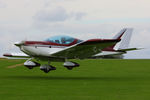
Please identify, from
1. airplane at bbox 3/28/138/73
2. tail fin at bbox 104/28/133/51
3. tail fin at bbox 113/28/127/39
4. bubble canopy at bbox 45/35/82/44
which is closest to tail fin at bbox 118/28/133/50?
tail fin at bbox 104/28/133/51

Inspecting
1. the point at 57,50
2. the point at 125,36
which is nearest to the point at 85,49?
the point at 57,50

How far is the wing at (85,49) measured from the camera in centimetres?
1593

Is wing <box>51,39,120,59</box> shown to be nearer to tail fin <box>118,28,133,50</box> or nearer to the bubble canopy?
the bubble canopy

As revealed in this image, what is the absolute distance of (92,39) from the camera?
15.7 meters

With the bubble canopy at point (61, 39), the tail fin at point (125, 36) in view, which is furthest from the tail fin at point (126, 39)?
the bubble canopy at point (61, 39)

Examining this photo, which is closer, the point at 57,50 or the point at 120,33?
the point at 57,50

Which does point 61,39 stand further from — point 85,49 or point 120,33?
point 120,33

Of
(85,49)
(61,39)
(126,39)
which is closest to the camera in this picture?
(85,49)

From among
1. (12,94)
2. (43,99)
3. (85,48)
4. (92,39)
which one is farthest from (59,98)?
(85,48)

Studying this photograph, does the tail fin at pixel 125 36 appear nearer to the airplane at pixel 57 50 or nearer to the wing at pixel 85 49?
the airplane at pixel 57 50

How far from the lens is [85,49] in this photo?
1730cm

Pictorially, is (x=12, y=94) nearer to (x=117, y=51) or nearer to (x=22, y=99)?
(x=22, y=99)

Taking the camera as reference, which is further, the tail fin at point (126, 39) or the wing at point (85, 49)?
the tail fin at point (126, 39)

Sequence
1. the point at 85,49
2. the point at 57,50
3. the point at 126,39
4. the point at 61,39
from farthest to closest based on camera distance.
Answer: the point at 126,39 < the point at 61,39 < the point at 57,50 < the point at 85,49
